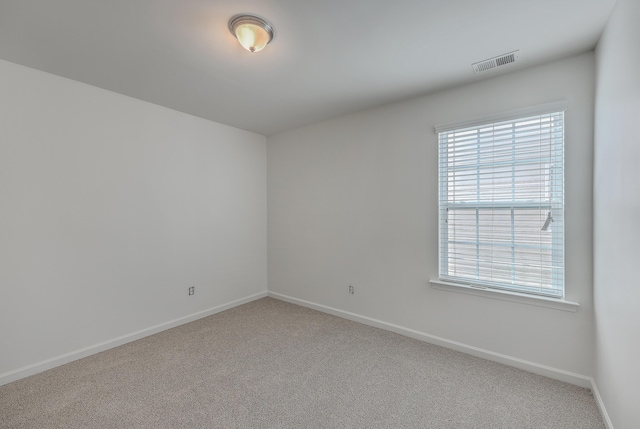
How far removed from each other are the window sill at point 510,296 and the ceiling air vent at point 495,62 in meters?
1.93

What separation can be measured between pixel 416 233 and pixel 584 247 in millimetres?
1302

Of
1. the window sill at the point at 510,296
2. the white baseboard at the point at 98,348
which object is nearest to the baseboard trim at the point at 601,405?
the window sill at the point at 510,296

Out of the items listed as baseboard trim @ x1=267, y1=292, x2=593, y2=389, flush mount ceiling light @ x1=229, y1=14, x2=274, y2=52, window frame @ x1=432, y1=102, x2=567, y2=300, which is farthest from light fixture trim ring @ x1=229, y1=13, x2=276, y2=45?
baseboard trim @ x1=267, y1=292, x2=593, y2=389

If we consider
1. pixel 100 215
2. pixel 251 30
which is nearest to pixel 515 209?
pixel 251 30

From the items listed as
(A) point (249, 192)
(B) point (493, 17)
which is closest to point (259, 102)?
(A) point (249, 192)

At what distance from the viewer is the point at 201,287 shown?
359 centimetres

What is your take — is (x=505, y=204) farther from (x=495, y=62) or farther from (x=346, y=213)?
(x=346, y=213)

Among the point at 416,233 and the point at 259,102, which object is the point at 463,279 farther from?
the point at 259,102

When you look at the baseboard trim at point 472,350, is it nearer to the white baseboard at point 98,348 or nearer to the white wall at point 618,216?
the white wall at point 618,216

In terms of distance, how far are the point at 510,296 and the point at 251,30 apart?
2900 mm

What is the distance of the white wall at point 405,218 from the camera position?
215cm

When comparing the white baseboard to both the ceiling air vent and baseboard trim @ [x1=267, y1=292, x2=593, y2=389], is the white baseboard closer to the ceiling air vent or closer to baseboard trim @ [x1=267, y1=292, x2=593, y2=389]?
baseboard trim @ [x1=267, y1=292, x2=593, y2=389]

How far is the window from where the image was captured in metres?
Answer: 2.23

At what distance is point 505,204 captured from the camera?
243cm
